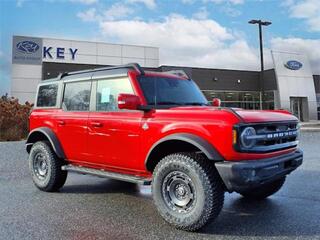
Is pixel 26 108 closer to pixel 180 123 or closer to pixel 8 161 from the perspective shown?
pixel 8 161

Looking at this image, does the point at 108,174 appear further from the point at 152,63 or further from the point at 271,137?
the point at 152,63

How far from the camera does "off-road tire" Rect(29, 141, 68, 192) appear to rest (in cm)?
670

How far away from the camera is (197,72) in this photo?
37469 millimetres

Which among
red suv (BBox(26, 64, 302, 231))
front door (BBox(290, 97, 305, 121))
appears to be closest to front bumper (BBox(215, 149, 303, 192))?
red suv (BBox(26, 64, 302, 231))

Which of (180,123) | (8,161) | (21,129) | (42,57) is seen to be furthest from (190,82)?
(42,57)

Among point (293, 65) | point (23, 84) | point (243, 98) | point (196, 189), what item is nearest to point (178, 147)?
point (196, 189)

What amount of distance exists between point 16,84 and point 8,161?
23758 mm

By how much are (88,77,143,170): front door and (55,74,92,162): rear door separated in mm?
189

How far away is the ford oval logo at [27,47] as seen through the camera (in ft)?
109

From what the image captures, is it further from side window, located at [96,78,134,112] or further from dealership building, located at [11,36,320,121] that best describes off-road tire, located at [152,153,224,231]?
dealership building, located at [11,36,320,121]

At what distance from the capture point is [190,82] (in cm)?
643

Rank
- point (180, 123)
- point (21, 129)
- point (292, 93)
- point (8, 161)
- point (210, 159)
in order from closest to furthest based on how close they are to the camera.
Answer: point (210, 159), point (180, 123), point (8, 161), point (21, 129), point (292, 93)

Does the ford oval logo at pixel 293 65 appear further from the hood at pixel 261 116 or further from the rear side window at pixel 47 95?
the hood at pixel 261 116

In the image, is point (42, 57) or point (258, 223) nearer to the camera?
point (258, 223)
